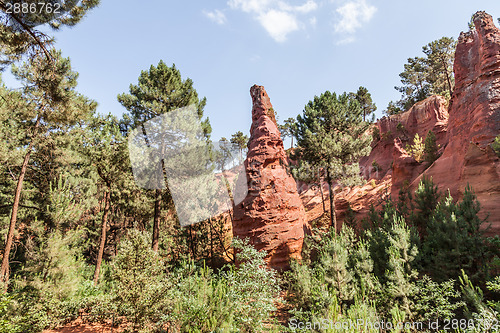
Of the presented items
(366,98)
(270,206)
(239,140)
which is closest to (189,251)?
(270,206)

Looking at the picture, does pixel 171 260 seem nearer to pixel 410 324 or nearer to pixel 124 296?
pixel 124 296

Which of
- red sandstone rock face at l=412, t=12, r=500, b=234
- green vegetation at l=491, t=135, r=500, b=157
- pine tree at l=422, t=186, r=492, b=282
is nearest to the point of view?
pine tree at l=422, t=186, r=492, b=282

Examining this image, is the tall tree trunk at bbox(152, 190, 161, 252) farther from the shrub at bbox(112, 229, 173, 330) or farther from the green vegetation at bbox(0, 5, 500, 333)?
the shrub at bbox(112, 229, 173, 330)

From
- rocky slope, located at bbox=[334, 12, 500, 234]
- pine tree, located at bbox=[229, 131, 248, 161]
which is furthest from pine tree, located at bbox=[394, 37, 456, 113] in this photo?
pine tree, located at bbox=[229, 131, 248, 161]

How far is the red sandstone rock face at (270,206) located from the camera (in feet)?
35.2

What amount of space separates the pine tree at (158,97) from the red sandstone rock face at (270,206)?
5597 millimetres

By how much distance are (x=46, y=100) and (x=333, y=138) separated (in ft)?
53.3

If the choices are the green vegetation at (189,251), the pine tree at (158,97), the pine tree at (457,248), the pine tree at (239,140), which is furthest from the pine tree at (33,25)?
the pine tree at (239,140)

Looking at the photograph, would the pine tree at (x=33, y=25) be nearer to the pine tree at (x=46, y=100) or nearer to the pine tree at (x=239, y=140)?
the pine tree at (x=46, y=100)

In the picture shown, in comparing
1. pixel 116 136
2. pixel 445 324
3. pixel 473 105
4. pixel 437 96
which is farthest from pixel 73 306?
pixel 437 96

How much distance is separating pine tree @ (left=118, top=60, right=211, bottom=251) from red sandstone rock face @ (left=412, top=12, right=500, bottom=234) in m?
15.2

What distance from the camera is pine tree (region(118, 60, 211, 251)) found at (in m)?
14.4

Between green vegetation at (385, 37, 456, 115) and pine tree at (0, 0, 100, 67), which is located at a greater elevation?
green vegetation at (385, 37, 456, 115)

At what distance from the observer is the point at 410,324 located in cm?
615
